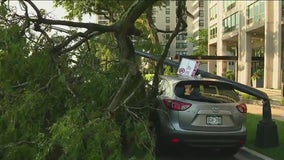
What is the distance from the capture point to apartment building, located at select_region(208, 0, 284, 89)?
4556cm

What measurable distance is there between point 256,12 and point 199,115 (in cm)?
4328

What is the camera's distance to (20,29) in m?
8.99

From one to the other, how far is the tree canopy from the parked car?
575 mm

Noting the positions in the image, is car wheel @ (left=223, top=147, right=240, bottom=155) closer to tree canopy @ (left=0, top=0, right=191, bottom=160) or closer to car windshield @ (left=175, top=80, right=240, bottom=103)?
car windshield @ (left=175, top=80, right=240, bottom=103)

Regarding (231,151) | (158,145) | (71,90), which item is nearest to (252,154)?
(231,151)

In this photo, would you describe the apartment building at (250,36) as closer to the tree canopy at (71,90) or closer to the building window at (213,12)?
the building window at (213,12)

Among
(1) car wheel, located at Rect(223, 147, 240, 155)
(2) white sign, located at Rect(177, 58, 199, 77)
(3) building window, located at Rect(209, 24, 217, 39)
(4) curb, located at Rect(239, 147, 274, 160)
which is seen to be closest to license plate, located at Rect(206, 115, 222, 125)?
(1) car wheel, located at Rect(223, 147, 240, 155)

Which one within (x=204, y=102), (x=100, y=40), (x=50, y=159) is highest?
(x=100, y=40)

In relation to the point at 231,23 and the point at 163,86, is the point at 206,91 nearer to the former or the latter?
the point at 163,86

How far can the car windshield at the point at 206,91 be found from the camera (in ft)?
33.1

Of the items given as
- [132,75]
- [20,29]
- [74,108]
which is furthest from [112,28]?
[74,108]

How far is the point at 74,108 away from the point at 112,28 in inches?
90.0

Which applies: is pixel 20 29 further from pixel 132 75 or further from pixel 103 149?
pixel 103 149

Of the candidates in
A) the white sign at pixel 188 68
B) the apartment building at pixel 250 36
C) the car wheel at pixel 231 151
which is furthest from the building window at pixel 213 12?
the car wheel at pixel 231 151
